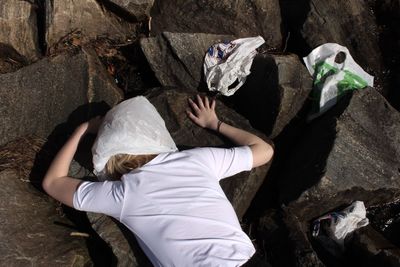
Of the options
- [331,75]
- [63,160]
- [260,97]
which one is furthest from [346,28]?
[63,160]

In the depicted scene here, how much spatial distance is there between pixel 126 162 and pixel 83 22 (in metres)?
2.12

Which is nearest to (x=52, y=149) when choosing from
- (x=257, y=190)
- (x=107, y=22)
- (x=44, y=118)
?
(x=44, y=118)

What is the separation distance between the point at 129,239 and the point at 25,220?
839 millimetres

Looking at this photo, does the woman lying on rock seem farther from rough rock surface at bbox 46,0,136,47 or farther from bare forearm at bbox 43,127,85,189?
rough rock surface at bbox 46,0,136,47

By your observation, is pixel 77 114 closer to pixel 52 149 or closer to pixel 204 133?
pixel 52 149

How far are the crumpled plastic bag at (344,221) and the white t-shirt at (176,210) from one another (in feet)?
3.93

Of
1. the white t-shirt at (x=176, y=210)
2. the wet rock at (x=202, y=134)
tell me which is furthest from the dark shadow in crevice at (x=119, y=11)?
the white t-shirt at (x=176, y=210)

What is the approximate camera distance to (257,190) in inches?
165

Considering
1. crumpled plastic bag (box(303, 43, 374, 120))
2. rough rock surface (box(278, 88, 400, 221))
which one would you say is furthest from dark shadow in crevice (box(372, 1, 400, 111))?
rough rock surface (box(278, 88, 400, 221))

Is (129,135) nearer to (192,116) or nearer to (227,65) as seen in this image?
(192,116)

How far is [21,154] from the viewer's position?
4.00m

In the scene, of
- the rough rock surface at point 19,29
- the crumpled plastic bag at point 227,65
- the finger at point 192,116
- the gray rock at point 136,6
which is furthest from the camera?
the gray rock at point 136,6

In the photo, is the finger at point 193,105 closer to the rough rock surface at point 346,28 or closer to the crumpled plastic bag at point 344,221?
the crumpled plastic bag at point 344,221

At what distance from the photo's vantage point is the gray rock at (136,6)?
470cm
